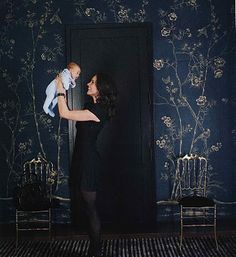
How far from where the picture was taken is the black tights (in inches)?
135

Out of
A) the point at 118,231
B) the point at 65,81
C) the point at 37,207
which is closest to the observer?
the point at 65,81

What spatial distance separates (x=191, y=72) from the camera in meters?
4.69

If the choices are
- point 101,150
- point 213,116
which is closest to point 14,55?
point 101,150

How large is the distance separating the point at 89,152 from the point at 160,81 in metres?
1.58

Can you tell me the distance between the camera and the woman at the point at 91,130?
3.41m

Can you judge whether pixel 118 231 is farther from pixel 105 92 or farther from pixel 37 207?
pixel 105 92

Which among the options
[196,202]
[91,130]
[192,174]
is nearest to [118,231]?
[196,202]

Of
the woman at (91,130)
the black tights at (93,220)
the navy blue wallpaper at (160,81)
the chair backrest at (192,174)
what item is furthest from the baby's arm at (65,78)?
the chair backrest at (192,174)

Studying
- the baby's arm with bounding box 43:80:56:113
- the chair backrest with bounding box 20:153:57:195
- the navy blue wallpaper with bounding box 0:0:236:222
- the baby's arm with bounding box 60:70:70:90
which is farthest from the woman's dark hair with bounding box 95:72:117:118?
the chair backrest with bounding box 20:153:57:195

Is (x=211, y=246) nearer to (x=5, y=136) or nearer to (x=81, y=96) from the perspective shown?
(x=81, y=96)

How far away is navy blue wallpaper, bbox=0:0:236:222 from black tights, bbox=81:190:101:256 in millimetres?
1268

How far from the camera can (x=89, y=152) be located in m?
3.45

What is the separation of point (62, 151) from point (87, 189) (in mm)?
1373

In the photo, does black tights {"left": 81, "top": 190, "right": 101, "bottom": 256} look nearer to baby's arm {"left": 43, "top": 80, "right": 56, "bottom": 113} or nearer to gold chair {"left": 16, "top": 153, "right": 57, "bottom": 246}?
baby's arm {"left": 43, "top": 80, "right": 56, "bottom": 113}
